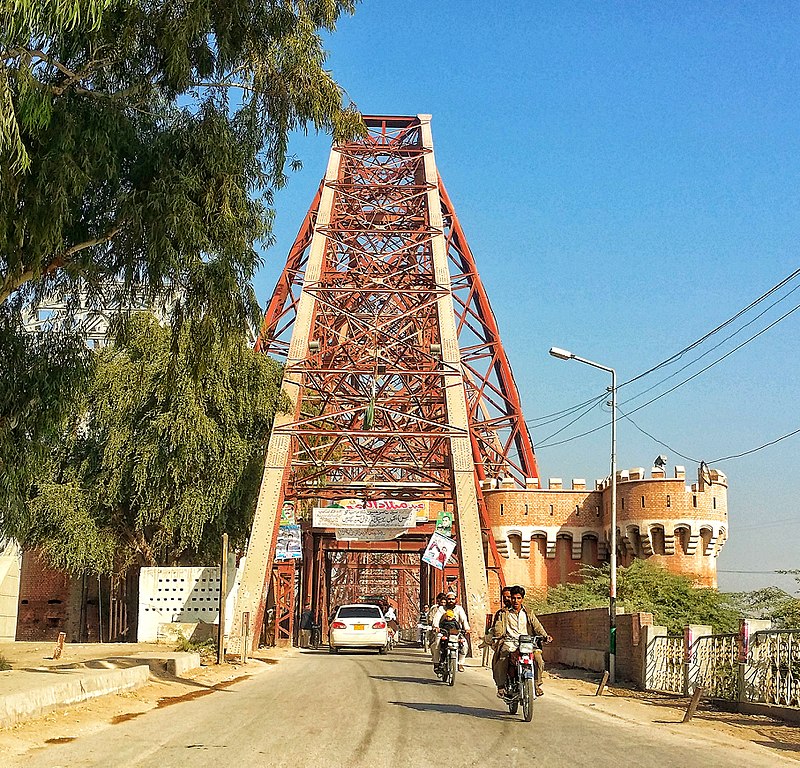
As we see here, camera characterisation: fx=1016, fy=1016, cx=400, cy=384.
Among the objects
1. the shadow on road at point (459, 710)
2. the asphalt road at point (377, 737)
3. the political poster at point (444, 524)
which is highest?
the political poster at point (444, 524)

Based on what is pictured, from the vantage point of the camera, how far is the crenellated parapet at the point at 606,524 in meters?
42.8

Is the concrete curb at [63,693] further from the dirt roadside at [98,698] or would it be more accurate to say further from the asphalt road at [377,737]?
the asphalt road at [377,737]

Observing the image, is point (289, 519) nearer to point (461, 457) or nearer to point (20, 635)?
point (461, 457)

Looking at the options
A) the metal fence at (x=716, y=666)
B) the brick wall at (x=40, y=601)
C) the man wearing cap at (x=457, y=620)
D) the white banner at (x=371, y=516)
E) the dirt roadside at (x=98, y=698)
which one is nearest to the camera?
the dirt roadside at (x=98, y=698)

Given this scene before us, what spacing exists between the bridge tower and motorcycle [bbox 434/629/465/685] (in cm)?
931

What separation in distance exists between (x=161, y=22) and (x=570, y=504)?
37.7 m

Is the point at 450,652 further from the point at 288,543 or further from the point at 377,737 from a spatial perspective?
the point at 288,543

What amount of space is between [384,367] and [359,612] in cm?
916

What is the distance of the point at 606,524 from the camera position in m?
45.7

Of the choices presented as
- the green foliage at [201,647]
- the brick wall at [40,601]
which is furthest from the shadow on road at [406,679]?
the brick wall at [40,601]

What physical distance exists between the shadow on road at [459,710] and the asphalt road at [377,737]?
3 centimetres

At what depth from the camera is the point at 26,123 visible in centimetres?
1019

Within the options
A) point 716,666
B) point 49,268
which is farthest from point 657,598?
point 49,268

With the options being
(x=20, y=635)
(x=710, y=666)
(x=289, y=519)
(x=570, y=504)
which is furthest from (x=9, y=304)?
(x=570, y=504)
